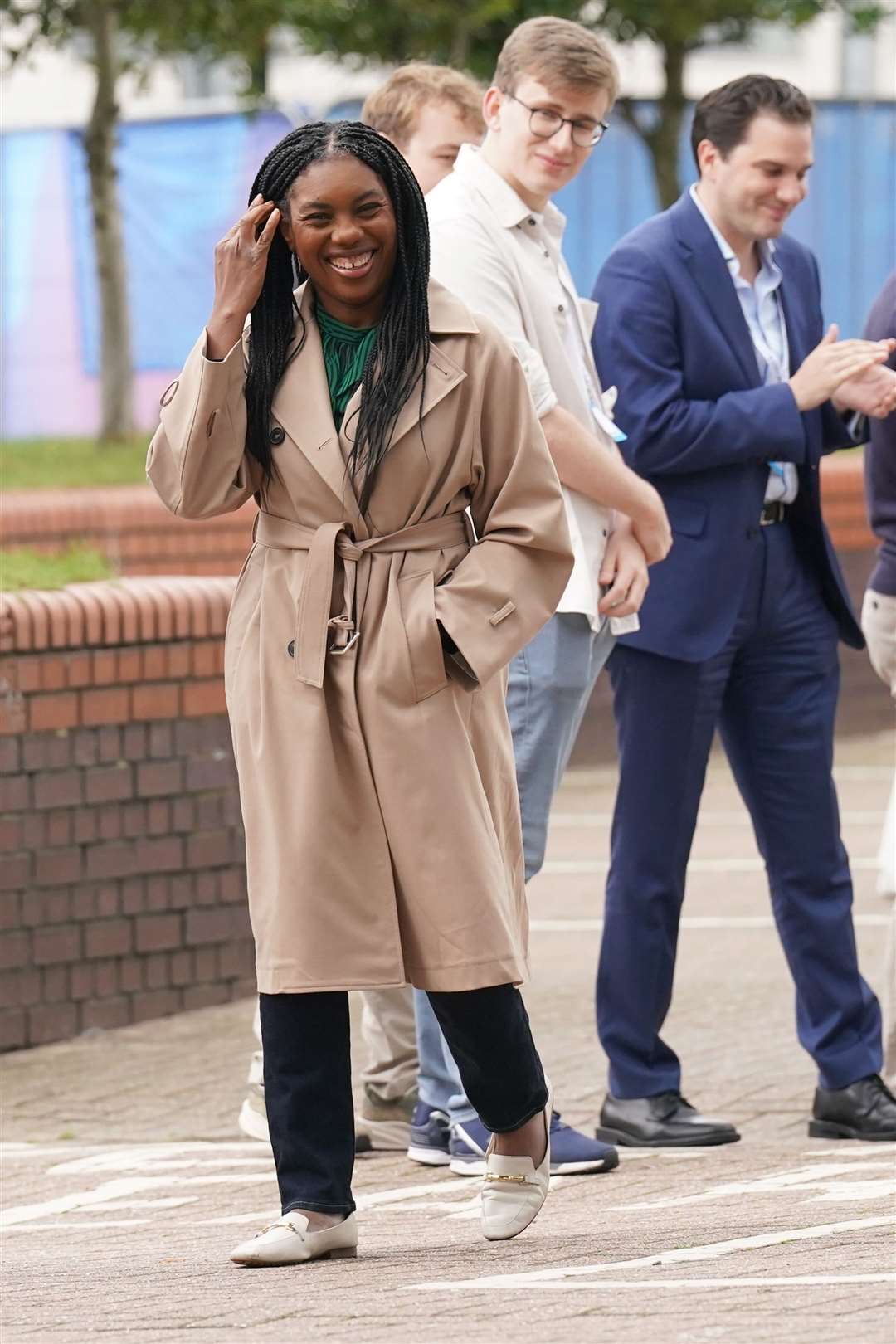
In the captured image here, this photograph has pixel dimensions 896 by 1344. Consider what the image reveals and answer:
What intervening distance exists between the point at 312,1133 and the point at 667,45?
15.4 metres

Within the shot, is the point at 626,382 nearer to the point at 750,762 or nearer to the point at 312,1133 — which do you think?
the point at 750,762

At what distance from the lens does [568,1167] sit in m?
5.35

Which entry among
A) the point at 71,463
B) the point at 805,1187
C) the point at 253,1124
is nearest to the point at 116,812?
the point at 253,1124

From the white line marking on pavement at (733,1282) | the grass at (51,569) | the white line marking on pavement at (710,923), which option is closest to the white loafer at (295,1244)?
the white line marking on pavement at (733,1282)

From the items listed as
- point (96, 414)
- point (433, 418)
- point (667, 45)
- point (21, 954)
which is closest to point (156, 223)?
point (96, 414)

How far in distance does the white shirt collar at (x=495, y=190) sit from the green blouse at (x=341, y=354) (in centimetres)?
112

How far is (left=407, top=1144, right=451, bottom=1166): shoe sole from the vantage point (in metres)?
5.56

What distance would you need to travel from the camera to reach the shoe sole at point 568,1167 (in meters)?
5.35

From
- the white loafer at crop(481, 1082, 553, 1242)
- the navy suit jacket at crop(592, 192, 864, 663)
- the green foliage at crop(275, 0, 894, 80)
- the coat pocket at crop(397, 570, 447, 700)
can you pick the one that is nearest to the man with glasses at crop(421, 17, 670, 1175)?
the navy suit jacket at crop(592, 192, 864, 663)

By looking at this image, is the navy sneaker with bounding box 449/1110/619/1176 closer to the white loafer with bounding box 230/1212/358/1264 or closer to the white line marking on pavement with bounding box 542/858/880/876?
the white loafer with bounding box 230/1212/358/1264

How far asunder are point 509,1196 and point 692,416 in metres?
1.93

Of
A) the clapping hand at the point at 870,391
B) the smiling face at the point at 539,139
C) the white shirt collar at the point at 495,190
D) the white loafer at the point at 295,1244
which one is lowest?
the white loafer at the point at 295,1244

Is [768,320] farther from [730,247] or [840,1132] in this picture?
[840,1132]

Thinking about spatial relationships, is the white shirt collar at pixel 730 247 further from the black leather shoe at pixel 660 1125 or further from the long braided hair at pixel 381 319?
the black leather shoe at pixel 660 1125
